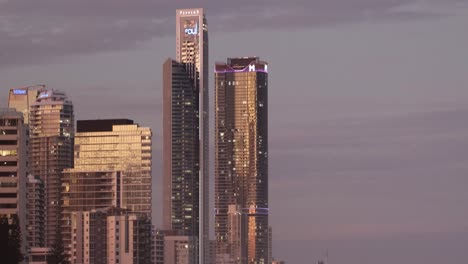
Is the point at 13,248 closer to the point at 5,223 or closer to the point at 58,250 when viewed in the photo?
the point at 5,223

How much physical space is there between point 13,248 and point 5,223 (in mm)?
4149

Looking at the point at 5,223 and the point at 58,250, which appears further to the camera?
the point at 58,250

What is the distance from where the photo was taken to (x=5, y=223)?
139 m

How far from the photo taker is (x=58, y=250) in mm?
169375

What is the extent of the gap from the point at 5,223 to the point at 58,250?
1213 inches

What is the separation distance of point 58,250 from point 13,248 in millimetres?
34211

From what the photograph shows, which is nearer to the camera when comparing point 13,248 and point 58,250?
point 13,248

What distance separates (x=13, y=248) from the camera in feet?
444

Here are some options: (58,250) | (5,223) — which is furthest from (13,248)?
(58,250)
